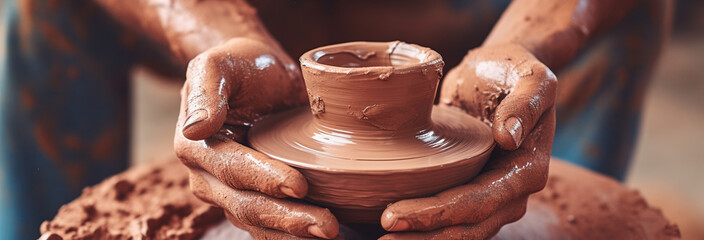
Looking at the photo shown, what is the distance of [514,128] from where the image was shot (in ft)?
3.94

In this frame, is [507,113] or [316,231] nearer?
[316,231]

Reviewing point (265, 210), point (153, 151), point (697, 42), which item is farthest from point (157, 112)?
point (697, 42)

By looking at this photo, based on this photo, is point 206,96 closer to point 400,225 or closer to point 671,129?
point 400,225

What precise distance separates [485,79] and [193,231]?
2.63 feet

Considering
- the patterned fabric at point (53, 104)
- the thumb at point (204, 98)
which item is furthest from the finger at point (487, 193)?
the patterned fabric at point (53, 104)

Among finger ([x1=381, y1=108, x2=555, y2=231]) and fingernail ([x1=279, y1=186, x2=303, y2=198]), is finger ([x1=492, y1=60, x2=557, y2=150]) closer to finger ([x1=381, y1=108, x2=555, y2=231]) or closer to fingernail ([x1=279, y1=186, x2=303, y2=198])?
finger ([x1=381, y1=108, x2=555, y2=231])

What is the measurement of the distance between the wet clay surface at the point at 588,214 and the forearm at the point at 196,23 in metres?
0.82

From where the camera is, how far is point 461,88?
160 centimetres

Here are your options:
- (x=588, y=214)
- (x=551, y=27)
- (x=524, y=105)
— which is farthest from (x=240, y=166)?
(x=551, y=27)

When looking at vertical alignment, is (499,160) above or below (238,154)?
below

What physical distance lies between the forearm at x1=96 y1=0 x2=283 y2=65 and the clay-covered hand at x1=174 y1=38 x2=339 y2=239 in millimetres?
267

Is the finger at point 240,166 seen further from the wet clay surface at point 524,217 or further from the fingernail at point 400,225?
the wet clay surface at point 524,217

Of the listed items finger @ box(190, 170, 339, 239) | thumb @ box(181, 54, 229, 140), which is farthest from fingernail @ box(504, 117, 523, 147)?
thumb @ box(181, 54, 229, 140)

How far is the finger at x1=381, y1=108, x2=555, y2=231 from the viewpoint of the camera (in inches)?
43.8
